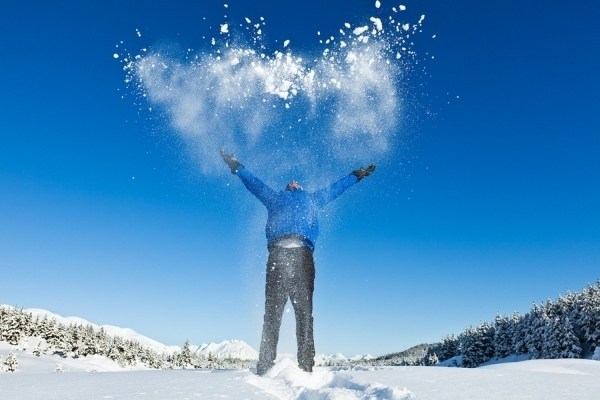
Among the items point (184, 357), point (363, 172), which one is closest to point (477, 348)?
point (184, 357)

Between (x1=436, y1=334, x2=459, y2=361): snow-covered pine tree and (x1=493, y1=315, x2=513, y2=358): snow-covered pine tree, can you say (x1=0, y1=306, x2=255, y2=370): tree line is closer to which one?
(x1=493, y1=315, x2=513, y2=358): snow-covered pine tree

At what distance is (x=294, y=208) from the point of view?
795cm

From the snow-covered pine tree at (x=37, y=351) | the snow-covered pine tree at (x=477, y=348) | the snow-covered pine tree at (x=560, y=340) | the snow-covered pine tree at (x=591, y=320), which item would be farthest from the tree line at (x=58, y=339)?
the snow-covered pine tree at (x=591, y=320)

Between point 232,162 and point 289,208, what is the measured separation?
1.51 metres

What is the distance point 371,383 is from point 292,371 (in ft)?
5.63

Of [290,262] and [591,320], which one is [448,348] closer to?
[591,320]

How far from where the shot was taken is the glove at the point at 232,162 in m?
8.56

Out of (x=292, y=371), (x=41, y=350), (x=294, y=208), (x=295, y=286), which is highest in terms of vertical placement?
(x=41, y=350)

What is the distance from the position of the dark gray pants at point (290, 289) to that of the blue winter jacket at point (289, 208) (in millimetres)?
288

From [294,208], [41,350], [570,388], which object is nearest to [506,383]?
[570,388]

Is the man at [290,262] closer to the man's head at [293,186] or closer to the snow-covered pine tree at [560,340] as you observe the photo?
the man's head at [293,186]

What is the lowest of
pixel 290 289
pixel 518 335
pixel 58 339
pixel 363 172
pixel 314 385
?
pixel 314 385

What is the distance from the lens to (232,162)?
28.2ft

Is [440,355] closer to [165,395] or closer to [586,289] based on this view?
[586,289]
